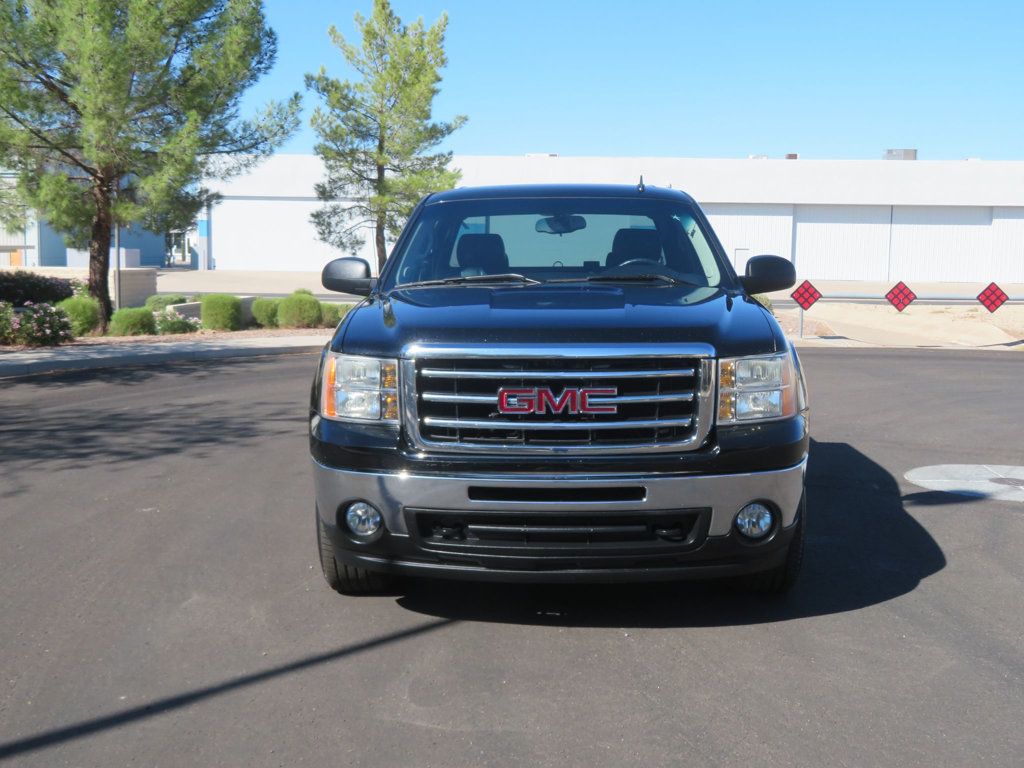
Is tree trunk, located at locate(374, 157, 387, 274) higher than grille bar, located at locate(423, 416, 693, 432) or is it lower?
higher

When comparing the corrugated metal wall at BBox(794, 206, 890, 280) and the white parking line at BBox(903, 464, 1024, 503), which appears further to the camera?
the corrugated metal wall at BBox(794, 206, 890, 280)

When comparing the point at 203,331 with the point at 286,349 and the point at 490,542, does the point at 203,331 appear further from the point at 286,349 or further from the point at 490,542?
the point at 490,542

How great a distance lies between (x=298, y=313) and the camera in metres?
23.0

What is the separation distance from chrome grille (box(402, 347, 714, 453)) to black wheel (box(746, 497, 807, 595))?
798 millimetres

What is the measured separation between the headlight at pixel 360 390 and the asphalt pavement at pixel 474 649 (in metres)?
0.94

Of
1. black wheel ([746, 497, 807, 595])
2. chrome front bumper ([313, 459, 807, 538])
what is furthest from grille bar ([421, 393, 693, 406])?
black wheel ([746, 497, 807, 595])

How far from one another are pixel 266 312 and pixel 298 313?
853 millimetres

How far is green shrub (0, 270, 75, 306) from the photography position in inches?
992

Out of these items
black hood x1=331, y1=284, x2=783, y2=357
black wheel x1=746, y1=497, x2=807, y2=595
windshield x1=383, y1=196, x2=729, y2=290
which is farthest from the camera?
windshield x1=383, y1=196, x2=729, y2=290

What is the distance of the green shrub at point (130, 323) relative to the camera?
20.7 m

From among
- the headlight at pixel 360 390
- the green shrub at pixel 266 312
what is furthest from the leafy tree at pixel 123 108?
the headlight at pixel 360 390

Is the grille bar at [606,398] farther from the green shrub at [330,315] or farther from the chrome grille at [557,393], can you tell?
the green shrub at [330,315]

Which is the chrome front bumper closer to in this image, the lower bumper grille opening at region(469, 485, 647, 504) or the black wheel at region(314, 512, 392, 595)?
the lower bumper grille opening at region(469, 485, 647, 504)

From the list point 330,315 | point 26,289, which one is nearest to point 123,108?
point 330,315
